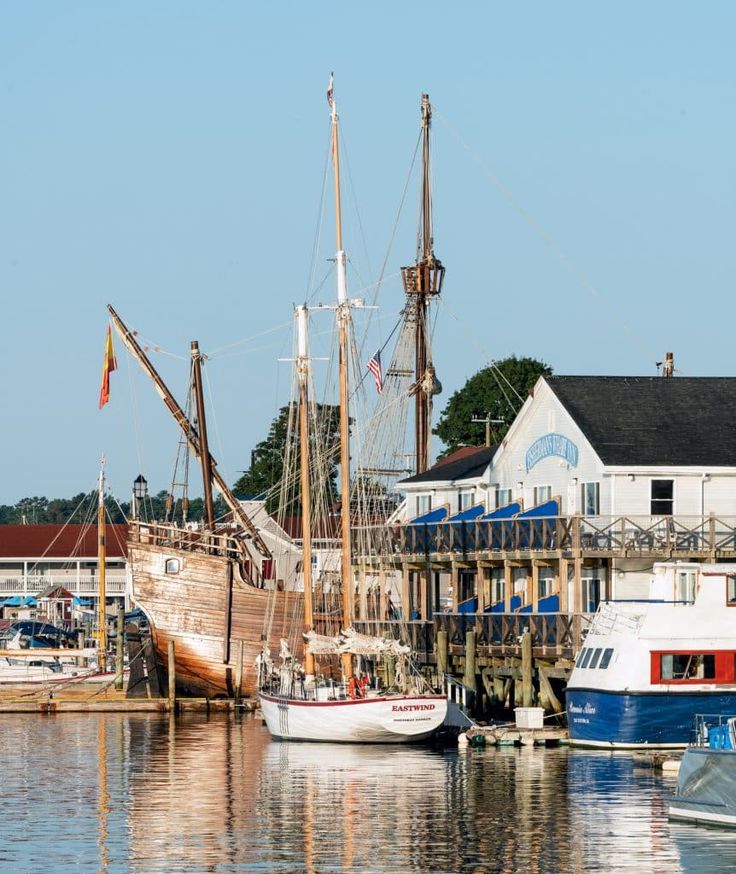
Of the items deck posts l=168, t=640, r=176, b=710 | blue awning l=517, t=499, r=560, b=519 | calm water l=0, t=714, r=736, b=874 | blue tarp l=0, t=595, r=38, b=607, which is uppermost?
blue awning l=517, t=499, r=560, b=519

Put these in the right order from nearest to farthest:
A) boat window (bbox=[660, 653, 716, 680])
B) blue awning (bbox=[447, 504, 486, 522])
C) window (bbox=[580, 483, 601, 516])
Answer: boat window (bbox=[660, 653, 716, 680])
window (bbox=[580, 483, 601, 516])
blue awning (bbox=[447, 504, 486, 522])

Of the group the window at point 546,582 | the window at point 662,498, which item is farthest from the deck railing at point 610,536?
the window at point 546,582

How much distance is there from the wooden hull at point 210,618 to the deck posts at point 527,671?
Answer: 19205mm

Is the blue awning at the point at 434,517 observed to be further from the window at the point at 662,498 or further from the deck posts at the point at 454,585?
the window at the point at 662,498

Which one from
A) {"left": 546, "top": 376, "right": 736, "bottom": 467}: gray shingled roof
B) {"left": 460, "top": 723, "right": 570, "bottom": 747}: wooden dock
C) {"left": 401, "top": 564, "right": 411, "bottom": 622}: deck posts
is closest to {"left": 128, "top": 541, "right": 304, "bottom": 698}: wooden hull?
{"left": 401, "top": 564, "right": 411, "bottom": 622}: deck posts

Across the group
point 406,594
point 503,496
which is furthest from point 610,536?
point 406,594

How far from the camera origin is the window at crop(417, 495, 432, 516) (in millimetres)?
82438

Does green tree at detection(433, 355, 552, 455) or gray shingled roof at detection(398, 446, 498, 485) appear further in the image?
green tree at detection(433, 355, 552, 455)

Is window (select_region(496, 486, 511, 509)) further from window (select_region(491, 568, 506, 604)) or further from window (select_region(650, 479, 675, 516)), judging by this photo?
window (select_region(650, 479, 675, 516))

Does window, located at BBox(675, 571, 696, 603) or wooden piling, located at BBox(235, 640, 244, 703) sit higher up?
window, located at BBox(675, 571, 696, 603)

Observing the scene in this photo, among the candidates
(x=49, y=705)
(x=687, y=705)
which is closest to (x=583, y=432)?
(x=687, y=705)

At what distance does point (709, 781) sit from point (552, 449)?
3199 cm

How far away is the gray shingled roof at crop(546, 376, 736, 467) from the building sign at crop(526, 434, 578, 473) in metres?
1.20

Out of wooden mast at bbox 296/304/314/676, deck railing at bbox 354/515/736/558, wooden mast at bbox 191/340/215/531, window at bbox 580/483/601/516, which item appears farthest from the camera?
wooden mast at bbox 191/340/215/531
